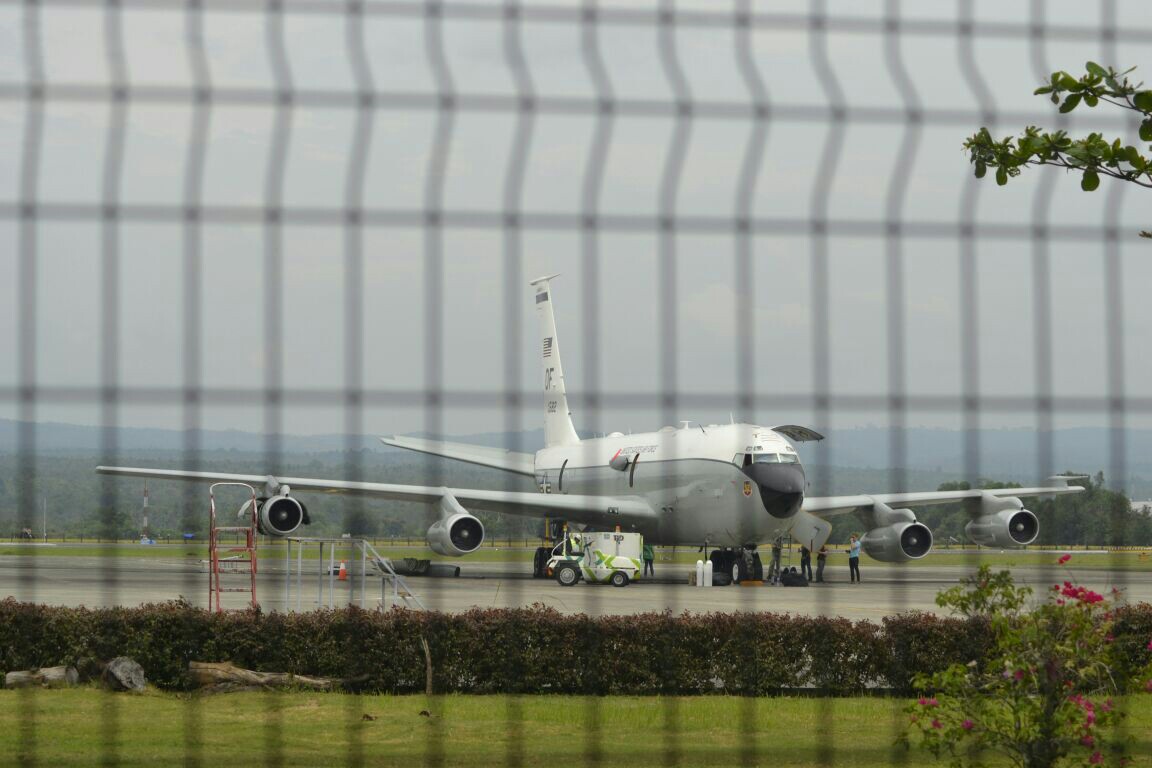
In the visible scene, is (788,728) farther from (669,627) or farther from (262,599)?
(262,599)

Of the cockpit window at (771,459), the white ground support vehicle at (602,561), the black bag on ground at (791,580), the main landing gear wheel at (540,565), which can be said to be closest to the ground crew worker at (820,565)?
the black bag on ground at (791,580)

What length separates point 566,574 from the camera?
98.8ft

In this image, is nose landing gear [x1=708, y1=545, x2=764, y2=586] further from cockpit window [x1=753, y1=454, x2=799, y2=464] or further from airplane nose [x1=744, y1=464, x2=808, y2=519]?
cockpit window [x1=753, y1=454, x2=799, y2=464]

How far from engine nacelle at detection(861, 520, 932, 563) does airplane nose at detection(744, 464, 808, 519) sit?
443 centimetres

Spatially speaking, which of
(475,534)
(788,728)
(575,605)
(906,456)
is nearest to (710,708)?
(788,728)

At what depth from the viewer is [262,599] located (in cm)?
2361

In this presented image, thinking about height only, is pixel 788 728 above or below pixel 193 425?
below

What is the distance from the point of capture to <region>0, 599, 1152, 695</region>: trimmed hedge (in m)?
12.4

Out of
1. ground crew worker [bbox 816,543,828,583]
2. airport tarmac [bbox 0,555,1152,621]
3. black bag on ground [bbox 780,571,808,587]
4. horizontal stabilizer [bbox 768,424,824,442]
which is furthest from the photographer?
black bag on ground [bbox 780,571,808,587]

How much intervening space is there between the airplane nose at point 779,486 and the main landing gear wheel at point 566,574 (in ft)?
15.0

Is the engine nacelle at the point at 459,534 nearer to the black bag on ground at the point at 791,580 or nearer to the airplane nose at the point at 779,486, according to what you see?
the airplane nose at the point at 779,486

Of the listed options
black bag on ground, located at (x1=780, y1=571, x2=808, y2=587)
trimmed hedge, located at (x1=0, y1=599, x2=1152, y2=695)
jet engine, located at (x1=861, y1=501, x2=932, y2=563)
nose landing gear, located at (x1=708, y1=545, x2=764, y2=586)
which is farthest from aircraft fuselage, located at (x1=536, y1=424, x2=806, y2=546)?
trimmed hedge, located at (x1=0, y1=599, x2=1152, y2=695)

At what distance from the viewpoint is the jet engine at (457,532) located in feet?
90.4

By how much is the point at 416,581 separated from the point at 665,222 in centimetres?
2623
